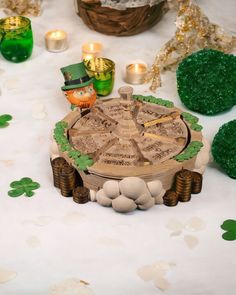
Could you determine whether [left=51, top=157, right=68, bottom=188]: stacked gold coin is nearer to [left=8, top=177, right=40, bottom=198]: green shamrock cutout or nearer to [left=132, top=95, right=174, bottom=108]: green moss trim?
[left=8, top=177, right=40, bottom=198]: green shamrock cutout

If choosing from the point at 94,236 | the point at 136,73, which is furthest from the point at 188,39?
the point at 94,236

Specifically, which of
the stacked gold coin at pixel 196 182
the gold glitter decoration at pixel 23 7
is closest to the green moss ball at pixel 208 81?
the stacked gold coin at pixel 196 182

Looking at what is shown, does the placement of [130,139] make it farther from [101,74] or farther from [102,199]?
[101,74]

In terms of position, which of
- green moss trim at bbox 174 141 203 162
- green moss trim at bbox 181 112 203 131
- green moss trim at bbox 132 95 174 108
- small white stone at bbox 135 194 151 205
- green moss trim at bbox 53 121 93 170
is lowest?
small white stone at bbox 135 194 151 205

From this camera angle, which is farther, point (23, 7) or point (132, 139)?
point (23, 7)

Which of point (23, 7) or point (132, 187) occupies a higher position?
point (132, 187)

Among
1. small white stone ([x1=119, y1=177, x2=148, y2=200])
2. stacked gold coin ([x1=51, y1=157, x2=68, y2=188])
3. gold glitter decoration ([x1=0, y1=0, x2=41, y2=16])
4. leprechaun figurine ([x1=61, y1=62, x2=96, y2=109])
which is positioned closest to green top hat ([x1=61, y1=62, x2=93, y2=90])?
leprechaun figurine ([x1=61, y1=62, x2=96, y2=109])
